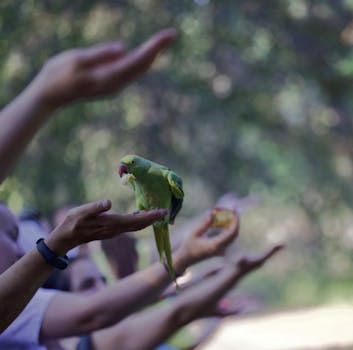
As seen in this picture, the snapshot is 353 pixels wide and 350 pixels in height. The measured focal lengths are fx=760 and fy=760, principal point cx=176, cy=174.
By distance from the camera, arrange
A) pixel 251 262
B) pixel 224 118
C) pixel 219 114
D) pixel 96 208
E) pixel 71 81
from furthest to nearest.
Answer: pixel 224 118, pixel 219 114, pixel 251 262, pixel 71 81, pixel 96 208

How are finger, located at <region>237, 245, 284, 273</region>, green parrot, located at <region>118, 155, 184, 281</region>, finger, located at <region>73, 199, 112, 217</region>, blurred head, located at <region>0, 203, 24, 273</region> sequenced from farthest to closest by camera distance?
finger, located at <region>237, 245, 284, 273</region> < blurred head, located at <region>0, 203, 24, 273</region> < green parrot, located at <region>118, 155, 184, 281</region> < finger, located at <region>73, 199, 112, 217</region>

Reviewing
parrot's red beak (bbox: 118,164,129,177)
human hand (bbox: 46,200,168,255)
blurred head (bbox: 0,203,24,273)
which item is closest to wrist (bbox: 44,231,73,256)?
human hand (bbox: 46,200,168,255)

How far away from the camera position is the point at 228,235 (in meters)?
1.09

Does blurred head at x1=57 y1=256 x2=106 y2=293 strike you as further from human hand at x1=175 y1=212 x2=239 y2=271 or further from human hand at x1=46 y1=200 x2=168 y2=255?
human hand at x1=46 y1=200 x2=168 y2=255

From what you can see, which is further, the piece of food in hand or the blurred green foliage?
the blurred green foliage

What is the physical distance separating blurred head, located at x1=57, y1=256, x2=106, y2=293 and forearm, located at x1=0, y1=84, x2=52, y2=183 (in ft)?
1.09

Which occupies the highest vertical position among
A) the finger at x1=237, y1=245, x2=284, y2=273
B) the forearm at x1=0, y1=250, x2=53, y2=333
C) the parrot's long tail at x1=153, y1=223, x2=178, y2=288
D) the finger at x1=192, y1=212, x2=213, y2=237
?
the finger at x1=192, y1=212, x2=213, y2=237

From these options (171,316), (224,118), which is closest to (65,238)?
(171,316)

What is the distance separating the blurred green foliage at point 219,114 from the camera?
10.4 ft

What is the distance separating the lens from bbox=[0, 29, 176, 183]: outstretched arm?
40.7 inches

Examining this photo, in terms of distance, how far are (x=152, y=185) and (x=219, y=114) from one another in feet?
13.0

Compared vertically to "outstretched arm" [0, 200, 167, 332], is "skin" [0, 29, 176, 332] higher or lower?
higher

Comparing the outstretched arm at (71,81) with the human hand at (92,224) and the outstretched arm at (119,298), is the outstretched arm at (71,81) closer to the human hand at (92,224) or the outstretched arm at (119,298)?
the outstretched arm at (119,298)

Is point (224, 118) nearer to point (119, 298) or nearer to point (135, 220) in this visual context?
point (119, 298)
